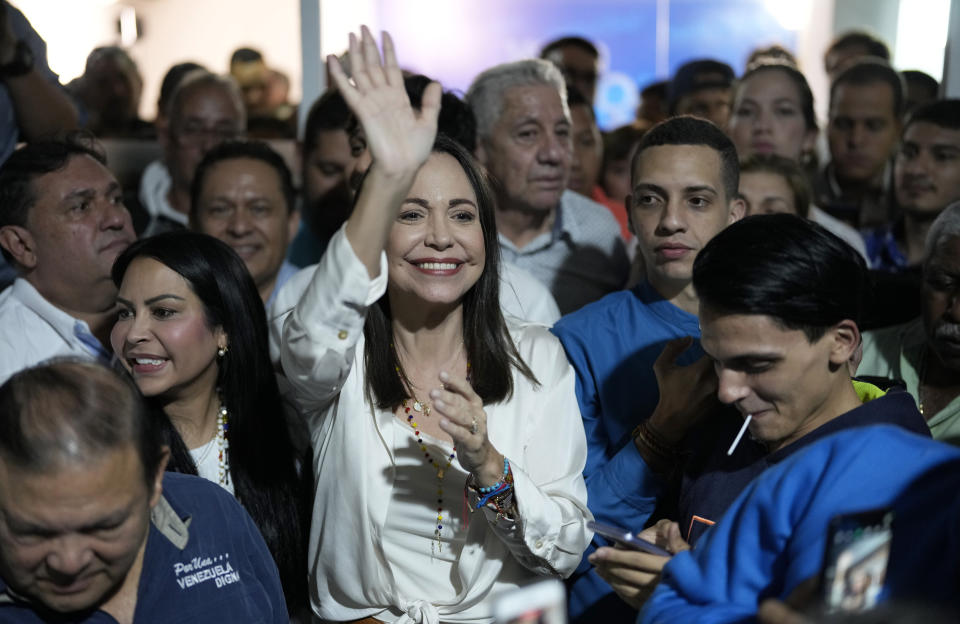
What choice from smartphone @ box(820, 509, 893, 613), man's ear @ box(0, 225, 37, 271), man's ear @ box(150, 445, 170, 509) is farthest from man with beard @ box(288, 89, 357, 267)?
smartphone @ box(820, 509, 893, 613)

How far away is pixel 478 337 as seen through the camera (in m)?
2.20

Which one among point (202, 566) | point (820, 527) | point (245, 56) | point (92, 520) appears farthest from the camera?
point (245, 56)

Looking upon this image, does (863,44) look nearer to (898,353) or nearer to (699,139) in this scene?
(898,353)

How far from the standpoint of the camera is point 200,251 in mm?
2309

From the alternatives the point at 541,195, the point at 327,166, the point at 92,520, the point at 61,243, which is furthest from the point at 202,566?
the point at 327,166

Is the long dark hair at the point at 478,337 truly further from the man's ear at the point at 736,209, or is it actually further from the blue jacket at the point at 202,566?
the man's ear at the point at 736,209

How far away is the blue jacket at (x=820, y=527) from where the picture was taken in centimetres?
124

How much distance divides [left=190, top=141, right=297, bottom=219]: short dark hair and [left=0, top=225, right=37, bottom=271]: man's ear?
613 mm

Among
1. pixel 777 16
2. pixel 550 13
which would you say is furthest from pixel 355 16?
pixel 777 16

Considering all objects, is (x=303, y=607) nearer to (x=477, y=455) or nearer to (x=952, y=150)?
(x=477, y=455)

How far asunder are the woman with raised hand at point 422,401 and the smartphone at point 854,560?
0.77 metres

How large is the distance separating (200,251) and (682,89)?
383 cm

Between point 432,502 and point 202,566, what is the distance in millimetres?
517

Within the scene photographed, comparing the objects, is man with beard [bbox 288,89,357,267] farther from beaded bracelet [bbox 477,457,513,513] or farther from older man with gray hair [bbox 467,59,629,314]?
beaded bracelet [bbox 477,457,513,513]
